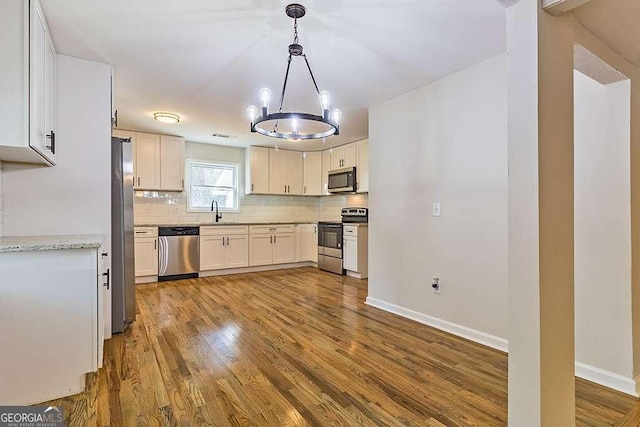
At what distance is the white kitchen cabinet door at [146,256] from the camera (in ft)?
16.3

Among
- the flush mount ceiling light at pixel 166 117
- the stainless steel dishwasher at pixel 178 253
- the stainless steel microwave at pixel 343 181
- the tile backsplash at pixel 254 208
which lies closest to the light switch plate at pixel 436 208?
the stainless steel microwave at pixel 343 181

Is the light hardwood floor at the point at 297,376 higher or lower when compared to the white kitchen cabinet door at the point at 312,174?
lower

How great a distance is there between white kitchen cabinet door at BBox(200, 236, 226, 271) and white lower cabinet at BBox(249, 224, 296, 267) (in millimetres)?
507

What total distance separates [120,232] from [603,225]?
364cm

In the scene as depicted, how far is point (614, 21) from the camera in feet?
5.23

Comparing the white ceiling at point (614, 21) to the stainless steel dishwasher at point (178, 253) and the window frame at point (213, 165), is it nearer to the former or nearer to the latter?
the stainless steel dishwasher at point (178, 253)

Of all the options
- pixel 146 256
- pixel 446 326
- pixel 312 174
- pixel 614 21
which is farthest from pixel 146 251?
pixel 614 21

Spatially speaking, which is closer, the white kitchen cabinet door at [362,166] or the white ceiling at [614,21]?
the white ceiling at [614,21]

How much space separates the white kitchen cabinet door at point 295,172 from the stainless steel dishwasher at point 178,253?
199cm

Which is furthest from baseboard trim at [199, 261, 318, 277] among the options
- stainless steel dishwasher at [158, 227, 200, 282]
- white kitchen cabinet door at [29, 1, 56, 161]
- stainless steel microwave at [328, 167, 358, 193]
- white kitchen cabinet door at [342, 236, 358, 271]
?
white kitchen cabinet door at [29, 1, 56, 161]

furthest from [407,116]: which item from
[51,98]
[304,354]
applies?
[51,98]

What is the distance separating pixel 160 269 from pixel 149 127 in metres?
2.11

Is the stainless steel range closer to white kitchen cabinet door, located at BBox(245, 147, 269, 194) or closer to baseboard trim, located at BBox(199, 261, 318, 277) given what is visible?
baseboard trim, located at BBox(199, 261, 318, 277)

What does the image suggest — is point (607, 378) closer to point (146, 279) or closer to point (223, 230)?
point (223, 230)
